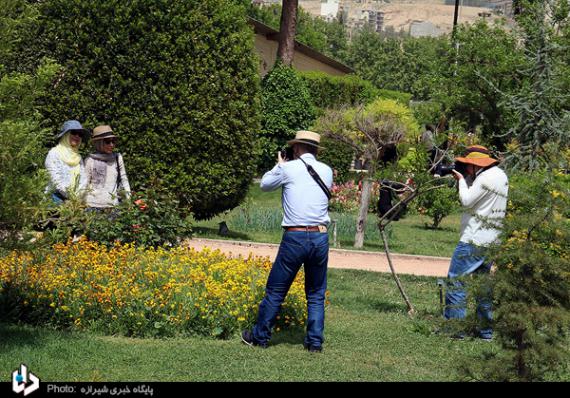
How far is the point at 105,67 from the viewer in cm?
1284

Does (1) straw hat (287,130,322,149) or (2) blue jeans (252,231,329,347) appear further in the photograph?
(1) straw hat (287,130,322,149)

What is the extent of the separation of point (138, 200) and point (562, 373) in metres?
4.58

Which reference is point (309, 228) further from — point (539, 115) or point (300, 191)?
point (539, 115)

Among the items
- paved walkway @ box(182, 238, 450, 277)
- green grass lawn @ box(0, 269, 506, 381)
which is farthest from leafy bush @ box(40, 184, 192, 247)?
paved walkway @ box(182, 238, 450, 277)

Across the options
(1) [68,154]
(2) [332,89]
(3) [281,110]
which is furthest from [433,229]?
(2) [332,89]

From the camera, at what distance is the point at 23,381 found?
6.22m

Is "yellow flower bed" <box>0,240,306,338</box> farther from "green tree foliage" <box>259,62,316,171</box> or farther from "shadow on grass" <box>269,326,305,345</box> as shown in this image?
"green tree foliage" <box>259,62,316,171</box>

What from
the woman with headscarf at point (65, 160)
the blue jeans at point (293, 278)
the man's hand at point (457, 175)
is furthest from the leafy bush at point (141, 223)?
the man's hand at point (457, 175)

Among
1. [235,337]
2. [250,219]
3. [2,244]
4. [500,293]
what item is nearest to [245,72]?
[250,219]

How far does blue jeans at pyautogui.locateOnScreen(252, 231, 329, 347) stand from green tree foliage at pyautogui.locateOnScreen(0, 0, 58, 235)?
1.82 m

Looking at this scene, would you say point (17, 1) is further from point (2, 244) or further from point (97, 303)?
point (97, 303)

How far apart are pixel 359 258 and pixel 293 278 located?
254 inches

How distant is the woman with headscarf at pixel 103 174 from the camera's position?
32.9ft

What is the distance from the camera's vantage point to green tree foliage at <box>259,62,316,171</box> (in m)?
27.7
